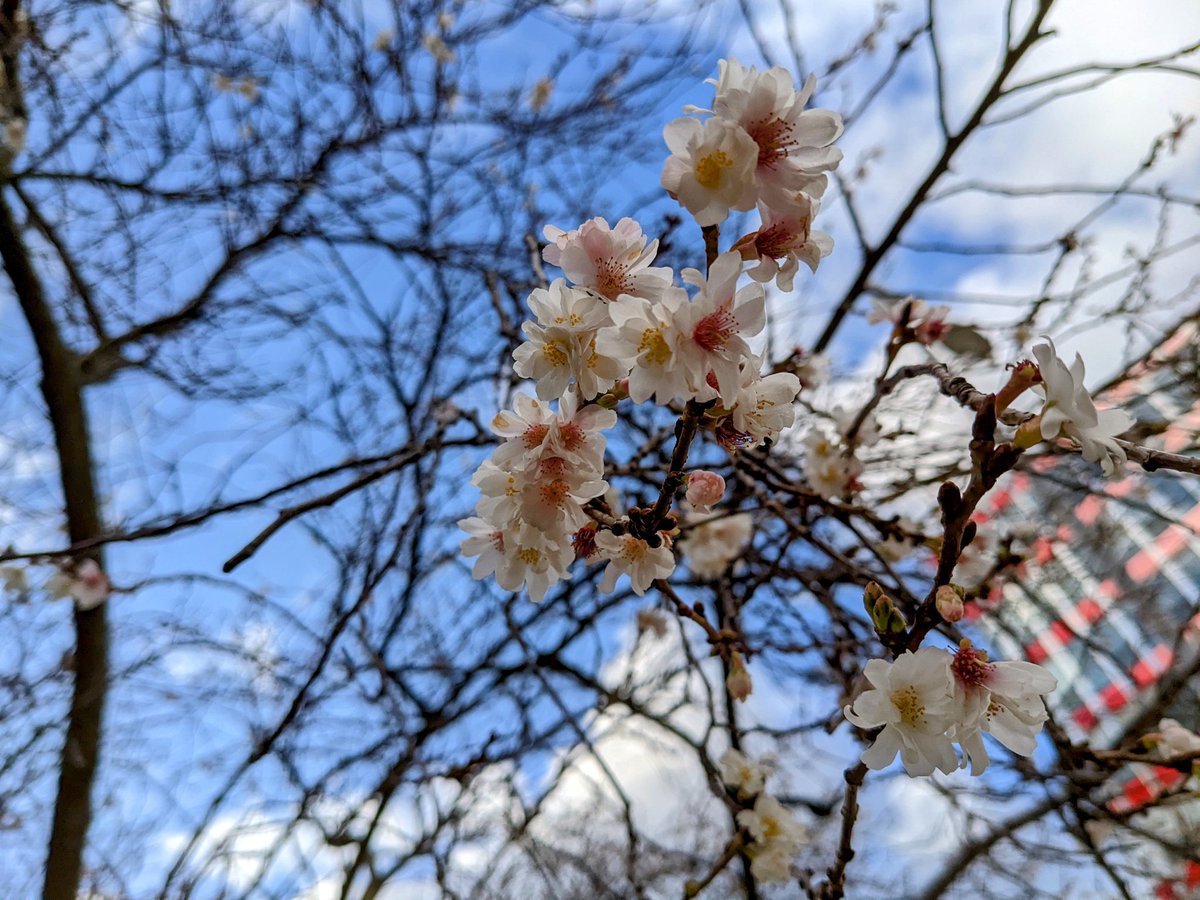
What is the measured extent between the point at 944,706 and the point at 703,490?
36 cm

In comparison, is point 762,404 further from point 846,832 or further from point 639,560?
point 846,832

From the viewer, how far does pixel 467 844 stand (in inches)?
144

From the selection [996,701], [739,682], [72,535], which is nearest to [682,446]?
[996,701]

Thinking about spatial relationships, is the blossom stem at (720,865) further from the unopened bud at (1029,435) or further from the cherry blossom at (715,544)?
the unopened bud at (1029,435)

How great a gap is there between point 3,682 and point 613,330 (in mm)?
3326

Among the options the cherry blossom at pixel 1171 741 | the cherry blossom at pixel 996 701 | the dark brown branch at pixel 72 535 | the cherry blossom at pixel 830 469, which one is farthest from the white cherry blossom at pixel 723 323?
the dark brown branch at pixel 72 535

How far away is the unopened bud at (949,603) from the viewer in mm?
701

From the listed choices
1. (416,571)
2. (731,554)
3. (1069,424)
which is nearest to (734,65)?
(1069,424)

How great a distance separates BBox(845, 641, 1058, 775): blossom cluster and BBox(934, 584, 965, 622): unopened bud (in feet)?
0.13

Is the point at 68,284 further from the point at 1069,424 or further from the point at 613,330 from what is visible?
the point at 1069,424

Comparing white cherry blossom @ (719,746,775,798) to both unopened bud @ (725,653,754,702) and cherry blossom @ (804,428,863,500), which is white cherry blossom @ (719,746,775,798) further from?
cherry blossom @ (804,428,863,500)

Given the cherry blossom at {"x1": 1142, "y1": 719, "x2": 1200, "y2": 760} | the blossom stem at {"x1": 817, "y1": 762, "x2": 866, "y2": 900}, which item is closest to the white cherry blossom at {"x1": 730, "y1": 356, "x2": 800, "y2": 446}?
the blossom stem at {"x1": 817, "y1": 762, "x2": 866, "y2": 900}

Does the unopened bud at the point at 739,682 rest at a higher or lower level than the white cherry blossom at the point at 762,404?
lower

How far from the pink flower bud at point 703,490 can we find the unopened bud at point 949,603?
29cm
